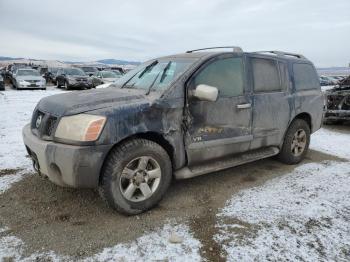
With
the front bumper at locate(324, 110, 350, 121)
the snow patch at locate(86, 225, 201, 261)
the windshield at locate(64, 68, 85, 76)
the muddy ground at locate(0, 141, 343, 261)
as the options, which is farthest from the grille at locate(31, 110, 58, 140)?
the windshield at locate(64, 68, 85, 76)

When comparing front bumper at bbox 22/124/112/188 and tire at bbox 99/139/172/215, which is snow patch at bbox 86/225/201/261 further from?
front bumper at bbox 22/124/112/188

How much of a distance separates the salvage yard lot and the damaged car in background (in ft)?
13.8

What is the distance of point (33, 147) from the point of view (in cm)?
338

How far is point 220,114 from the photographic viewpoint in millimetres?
3908

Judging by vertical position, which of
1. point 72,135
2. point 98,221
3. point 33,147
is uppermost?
point 72,135

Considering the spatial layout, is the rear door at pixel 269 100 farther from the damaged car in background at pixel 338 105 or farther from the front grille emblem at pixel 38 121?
the damaged car in background at pixel 338 105

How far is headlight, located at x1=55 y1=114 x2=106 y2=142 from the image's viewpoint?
119 inches

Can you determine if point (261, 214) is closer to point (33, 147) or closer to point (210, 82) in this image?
point (210, 82)

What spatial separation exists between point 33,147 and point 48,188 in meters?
0.90

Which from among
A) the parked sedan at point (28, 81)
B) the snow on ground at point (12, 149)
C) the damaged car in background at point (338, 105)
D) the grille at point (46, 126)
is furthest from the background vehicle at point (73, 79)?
the grille at point (46, 126)

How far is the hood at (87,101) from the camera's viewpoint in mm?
3203

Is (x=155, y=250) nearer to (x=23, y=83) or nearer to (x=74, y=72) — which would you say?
(x=23, y=83)

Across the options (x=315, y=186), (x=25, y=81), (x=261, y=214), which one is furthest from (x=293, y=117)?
(x=25, y=81)

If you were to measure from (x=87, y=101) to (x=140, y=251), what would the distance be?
62.0 inches
